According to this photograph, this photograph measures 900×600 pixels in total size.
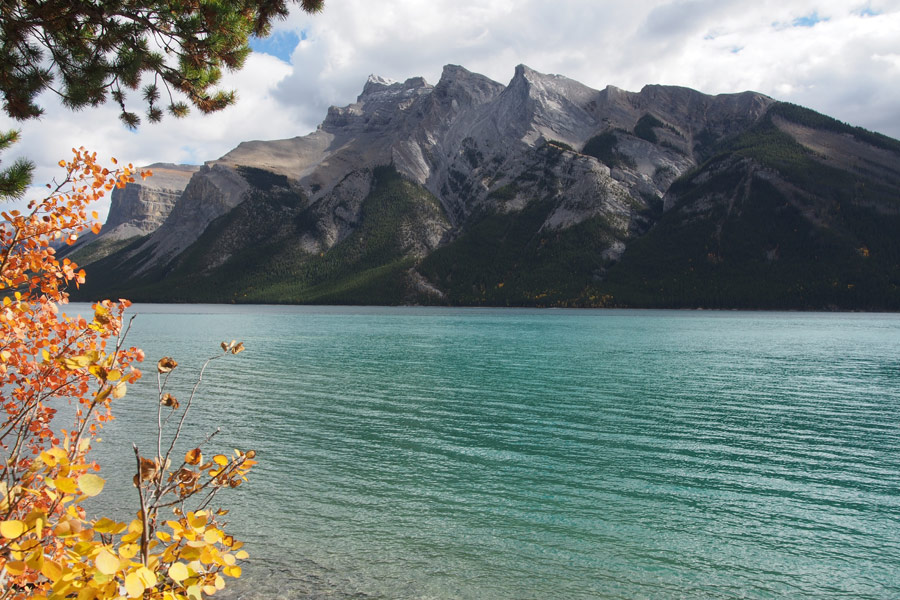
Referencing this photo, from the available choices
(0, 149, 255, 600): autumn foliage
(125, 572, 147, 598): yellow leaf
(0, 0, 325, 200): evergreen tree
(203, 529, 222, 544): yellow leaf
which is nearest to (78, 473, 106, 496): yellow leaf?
(0, 149, 255, 600): autumn foliage

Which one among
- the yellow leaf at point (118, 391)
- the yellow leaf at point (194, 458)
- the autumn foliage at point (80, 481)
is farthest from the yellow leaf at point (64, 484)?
the yellow leaf at point (194, 458)

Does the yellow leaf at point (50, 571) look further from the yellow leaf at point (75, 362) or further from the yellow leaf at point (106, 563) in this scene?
the yellow leaf at point (75, 362)

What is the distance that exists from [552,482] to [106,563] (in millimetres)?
19181

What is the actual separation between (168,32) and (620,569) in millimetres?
16261

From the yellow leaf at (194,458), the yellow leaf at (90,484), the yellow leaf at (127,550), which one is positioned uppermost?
the yellow leaf at (90,484)

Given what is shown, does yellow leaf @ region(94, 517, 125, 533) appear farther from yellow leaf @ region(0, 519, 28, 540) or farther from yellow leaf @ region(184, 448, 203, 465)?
yellow leaf @ region(184, 448, 203, 465)

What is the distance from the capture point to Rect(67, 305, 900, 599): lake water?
13742 millimetres

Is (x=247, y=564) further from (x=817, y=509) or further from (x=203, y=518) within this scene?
(x=817, y=509)

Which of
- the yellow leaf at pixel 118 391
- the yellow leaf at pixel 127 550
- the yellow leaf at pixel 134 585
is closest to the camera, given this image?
the yellow leaf at pixel 134 585

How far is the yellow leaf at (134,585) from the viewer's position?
318 centimetres

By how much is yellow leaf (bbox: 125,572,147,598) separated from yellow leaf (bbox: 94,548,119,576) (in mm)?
104

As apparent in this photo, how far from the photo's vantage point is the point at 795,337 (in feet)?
304

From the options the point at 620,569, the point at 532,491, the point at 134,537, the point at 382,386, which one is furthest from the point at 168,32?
the point at 382,386

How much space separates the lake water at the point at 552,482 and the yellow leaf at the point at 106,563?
36.1ft
